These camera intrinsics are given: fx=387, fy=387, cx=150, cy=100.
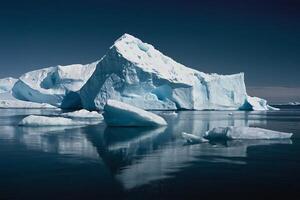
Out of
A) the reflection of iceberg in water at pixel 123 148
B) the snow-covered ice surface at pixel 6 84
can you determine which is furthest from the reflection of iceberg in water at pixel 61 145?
the snow-covered ice surface at pixel 6 84

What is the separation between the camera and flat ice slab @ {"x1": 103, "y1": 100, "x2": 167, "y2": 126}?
18141 mm

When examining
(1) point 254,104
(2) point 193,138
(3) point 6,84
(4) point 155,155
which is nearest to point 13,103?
(3) point 6,84

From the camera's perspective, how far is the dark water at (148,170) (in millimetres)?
6254

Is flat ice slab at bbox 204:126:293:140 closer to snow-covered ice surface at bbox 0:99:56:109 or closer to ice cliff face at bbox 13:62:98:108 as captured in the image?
ice cliff face at bbox 13:62:98:108

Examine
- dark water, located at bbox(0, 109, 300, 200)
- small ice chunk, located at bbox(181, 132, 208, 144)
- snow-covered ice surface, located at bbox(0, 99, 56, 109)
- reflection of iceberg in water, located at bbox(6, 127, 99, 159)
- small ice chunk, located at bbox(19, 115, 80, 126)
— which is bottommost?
dark water, located at bbox(0, 109, 300, 200)

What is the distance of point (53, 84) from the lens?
5825 centimetres

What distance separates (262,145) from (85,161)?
5.84 m

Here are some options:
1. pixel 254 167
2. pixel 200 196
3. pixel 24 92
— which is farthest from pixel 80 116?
pixel 24 92

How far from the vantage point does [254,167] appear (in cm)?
853

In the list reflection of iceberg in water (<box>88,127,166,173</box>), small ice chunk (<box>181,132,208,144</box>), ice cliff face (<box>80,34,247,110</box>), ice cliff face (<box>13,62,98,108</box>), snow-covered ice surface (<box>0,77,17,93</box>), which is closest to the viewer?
reflection of iceberg in water (<box>88,127,166,173</box>)

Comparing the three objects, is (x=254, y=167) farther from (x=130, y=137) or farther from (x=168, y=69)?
(x=168, y=69)

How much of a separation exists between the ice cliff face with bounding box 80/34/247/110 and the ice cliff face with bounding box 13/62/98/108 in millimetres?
12805

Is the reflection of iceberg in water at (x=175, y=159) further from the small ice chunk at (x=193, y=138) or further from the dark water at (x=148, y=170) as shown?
the small ice chunk at (x=193, y=138)

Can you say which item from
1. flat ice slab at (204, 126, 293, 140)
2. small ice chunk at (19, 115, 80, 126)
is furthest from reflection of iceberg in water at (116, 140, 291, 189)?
small ice chunk at (19, 115, 80, 126)
